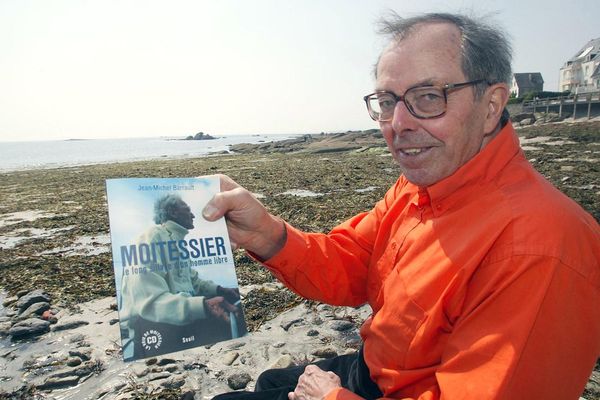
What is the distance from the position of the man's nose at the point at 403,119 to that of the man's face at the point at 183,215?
115 cm

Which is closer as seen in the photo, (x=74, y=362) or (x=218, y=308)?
(x=218, y=308)

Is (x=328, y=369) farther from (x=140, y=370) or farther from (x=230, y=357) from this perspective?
(x=140, y=370)

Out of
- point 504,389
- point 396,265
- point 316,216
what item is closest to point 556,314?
point 504,389

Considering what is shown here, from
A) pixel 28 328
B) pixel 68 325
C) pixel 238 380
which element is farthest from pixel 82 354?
pixel 238 380

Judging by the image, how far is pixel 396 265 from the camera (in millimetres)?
2150

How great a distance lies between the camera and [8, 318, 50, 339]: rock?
473 centimetres

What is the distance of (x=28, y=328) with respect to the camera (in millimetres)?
4793

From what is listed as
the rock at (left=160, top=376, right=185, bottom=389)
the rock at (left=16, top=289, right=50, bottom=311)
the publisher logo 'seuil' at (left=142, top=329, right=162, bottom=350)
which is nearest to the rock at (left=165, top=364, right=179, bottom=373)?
the rock at (left=160, top=376, right=185, bottom=389)

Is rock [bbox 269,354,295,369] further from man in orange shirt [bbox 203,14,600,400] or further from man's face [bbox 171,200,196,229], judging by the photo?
man's face [bbox 171,200,196,229]

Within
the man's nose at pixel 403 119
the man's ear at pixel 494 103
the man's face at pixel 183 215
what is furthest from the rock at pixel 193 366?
the man's ear at pixel 494 103

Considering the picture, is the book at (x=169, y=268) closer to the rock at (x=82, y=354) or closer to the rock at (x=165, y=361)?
the rock at (x=165, y=361)

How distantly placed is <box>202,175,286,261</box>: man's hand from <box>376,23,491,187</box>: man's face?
890mm

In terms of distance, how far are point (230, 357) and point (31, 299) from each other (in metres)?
3.17

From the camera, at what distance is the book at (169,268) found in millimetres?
2092
